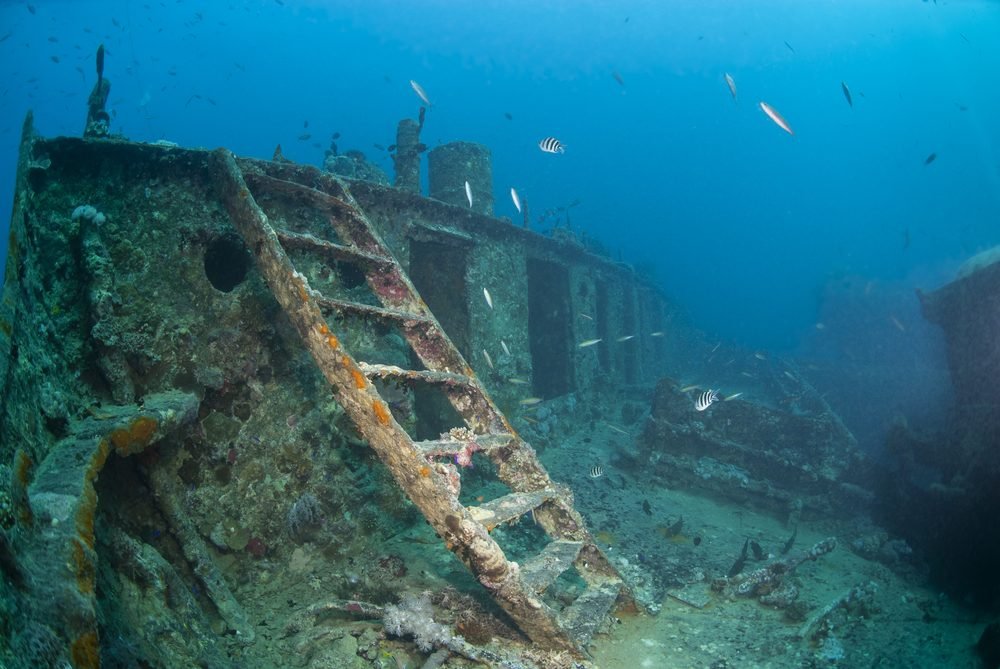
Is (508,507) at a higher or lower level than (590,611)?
higher

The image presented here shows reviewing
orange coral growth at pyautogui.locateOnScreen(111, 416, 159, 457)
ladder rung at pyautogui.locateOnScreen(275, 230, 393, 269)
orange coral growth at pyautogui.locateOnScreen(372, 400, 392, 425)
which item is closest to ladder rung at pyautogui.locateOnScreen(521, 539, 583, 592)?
orange coral growth at pyautogui.locateOnScreen(372, 400, 392, 425)

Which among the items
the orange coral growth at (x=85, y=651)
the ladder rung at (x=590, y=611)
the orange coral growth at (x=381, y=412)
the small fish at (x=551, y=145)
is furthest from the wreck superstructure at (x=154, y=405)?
the small fish at (x=551, y=145)

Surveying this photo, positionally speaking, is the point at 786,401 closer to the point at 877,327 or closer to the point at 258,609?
the point at 258,609

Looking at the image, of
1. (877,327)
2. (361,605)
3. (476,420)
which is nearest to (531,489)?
(476,420)

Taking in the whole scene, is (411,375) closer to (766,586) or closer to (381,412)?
(381,412)

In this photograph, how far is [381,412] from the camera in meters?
3.09

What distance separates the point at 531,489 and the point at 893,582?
17.6ft

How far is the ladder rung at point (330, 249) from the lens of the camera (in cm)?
385

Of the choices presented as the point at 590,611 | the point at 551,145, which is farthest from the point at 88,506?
the point at 551,145

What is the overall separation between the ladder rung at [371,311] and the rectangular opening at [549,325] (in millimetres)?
8501

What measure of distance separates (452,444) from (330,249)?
2.01m

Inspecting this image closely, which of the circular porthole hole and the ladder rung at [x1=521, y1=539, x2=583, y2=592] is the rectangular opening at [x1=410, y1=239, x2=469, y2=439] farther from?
the ladder rung at [x1=521, y1=539, x2=583, y2=592]

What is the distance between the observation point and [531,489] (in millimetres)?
3863

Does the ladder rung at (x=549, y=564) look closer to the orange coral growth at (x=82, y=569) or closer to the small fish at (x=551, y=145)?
the orange coral growth at (x=82, y=569)
